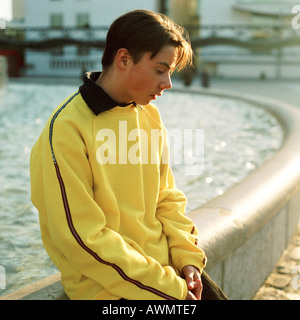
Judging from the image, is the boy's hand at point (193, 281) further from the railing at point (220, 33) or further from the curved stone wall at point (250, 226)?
the railing at point (220, 33)

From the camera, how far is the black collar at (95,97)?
168 cm

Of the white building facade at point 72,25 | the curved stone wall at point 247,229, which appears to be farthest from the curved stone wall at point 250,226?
the white building facade at point 72,25

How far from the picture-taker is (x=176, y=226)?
195 centimetres

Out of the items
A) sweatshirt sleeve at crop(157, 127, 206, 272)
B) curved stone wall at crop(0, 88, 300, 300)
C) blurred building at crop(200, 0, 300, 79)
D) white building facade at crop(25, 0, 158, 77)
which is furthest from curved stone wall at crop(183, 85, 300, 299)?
white building facade at crop(25, 0, 158, 77)

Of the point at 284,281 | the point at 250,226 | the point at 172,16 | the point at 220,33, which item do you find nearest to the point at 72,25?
the point at 172,16

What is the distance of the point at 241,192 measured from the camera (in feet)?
10.5

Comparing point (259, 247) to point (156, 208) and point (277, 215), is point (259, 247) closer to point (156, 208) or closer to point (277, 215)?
point (277, 215)

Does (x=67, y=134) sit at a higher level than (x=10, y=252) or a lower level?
higher

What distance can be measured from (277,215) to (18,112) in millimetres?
10548

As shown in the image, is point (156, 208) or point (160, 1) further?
point (160, 1)

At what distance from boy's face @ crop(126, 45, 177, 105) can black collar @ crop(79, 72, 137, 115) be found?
81 millimetres

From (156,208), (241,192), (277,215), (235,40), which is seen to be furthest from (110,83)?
(235,40)

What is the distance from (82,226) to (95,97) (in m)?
0.43

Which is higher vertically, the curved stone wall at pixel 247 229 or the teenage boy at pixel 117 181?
the teenage boy at pixel 117 181
